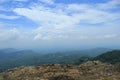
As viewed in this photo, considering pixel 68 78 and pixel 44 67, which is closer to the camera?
pixel 68 78

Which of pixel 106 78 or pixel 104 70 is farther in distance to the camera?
pixel 104 70

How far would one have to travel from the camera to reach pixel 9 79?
6812 centimetres

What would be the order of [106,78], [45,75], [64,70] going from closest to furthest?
[106,78] → [45,75] → [64,70]

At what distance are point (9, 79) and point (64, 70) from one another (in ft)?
55.3

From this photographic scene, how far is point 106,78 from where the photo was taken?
60.1m

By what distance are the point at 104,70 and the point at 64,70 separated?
1305 centimetres

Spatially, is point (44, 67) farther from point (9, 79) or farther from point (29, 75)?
point (9, 79)

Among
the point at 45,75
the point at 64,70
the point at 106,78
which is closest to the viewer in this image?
the point at 106,78

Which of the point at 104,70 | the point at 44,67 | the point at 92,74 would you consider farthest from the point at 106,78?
the point at 44,67

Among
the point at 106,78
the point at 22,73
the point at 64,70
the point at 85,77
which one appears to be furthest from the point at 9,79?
the point at 106,78

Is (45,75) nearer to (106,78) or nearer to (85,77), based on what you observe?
(85,77)

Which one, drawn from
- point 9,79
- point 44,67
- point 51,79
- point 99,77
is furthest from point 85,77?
point 9,79

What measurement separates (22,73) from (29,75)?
201 inches

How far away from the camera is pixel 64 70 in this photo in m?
70.4
